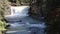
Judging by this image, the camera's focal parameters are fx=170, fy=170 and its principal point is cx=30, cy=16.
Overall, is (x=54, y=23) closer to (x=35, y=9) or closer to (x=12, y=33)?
(x=12, y=33)

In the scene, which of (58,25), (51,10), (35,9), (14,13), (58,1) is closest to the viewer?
(58,25)

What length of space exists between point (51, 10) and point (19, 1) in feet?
80.4

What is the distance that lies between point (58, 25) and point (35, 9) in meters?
14.4

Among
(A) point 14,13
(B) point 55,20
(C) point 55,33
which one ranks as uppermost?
(B) point 55,20

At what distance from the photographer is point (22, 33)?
36.9 ft

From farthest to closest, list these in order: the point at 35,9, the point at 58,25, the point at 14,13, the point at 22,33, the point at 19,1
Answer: the point at 19,1
the point at 14,13
the point at 35,9
the point at 22,33
the point at 58,25

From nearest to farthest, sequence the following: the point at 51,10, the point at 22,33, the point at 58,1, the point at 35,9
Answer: the point at 58,1, the point at 51,10, the point at 22,33, the point at 35,9

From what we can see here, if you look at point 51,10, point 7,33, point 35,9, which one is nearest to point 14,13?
point 35,9

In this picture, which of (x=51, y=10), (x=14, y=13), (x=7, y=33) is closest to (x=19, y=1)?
(x=14, y=13)

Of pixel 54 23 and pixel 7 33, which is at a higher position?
pixel 54 23

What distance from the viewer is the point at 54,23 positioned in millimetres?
7168

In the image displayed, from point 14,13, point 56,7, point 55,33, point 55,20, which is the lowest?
point 14,13

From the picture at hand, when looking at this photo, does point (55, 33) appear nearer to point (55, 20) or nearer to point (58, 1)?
point (55, 20)

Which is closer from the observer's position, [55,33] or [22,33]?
[55,33]
